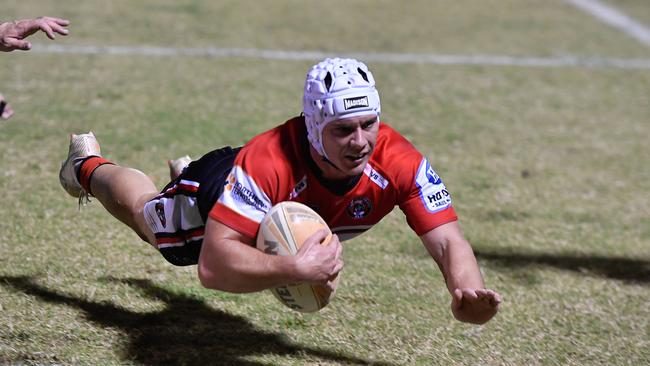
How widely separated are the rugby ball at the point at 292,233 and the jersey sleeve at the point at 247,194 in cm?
6

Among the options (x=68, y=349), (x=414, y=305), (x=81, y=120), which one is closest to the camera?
(x=68, y=349)

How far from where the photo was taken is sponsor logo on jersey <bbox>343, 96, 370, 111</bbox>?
4402 mm

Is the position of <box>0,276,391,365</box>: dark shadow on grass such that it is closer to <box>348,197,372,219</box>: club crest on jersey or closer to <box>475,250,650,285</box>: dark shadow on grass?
<box>348,197,372,219</box>: club crest on jersey

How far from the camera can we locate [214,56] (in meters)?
11.9

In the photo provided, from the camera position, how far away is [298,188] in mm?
4621

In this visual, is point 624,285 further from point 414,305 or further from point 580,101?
point 580,101

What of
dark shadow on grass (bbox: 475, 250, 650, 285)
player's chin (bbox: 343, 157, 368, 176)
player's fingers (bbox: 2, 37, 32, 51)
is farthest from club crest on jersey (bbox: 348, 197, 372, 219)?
dark shadow on grass (bbox: 475, 250, 650, 285)

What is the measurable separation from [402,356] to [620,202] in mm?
3627

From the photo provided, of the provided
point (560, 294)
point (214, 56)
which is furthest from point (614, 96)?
point (560, 294)

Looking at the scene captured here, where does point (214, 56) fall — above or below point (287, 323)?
below

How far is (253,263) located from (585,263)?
130 inches

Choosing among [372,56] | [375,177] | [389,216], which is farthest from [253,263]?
[372,56]

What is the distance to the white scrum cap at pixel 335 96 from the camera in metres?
4.40

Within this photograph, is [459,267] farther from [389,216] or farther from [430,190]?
[389,216]
